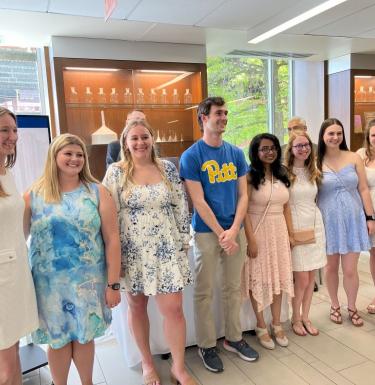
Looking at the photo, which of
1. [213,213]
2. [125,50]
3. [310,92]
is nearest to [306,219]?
[213,213]

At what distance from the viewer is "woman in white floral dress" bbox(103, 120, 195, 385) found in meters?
1.89

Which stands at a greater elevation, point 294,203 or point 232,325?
point 294,203

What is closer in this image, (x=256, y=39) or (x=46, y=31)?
(x=46, y=31)

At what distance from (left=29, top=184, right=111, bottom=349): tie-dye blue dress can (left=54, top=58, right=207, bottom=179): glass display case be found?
2.48m

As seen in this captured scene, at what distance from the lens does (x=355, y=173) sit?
2.62 m

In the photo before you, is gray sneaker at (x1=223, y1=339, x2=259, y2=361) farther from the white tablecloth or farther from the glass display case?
the glass display case

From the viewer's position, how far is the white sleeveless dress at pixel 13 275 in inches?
56.1

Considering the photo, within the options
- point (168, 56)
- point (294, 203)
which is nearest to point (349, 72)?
point (168, 56)

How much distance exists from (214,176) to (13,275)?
116 cm

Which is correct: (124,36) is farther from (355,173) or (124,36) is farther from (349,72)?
(349,72)

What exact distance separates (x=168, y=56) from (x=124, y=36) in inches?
22.3

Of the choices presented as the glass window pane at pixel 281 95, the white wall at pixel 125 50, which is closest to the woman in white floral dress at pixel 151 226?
the white wall at pixel 125 50

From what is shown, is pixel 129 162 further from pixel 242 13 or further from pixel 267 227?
pixel 242 13

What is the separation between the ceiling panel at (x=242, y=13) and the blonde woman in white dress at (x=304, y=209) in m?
1.31
